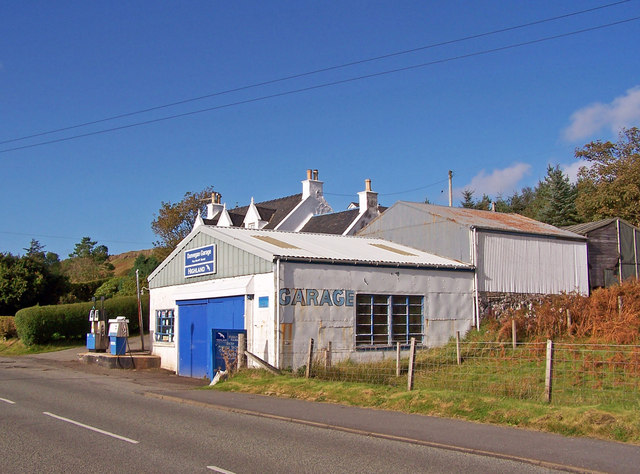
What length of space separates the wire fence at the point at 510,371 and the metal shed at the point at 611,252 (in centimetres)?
940

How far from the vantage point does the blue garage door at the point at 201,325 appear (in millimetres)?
21422

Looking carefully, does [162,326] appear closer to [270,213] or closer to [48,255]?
[270,213]

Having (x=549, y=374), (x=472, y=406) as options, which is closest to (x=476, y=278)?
(x=549, y=374)

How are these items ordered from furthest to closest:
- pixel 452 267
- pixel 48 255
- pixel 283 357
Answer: pixel 48 255, pixel 452 267, pixel 283 357

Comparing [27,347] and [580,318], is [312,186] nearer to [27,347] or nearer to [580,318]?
[27,347]

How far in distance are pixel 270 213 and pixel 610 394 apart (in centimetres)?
3694

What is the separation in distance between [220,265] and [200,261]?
1.57m

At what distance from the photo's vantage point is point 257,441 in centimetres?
1009

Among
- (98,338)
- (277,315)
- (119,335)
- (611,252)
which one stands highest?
(611,252)

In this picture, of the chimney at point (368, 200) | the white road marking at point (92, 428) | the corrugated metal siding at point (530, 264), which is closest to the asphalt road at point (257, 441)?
the white road marking at point (92, 428)

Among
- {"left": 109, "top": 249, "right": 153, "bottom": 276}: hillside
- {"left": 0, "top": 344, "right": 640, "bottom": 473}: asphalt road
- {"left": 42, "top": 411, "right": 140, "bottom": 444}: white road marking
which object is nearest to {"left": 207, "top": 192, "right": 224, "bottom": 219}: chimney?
{"left": 0, "top": 344, "right": 640, "bottom": 473}: asphalt road

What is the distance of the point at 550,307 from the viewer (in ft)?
78.3

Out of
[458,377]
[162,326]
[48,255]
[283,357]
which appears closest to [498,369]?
[458,377]

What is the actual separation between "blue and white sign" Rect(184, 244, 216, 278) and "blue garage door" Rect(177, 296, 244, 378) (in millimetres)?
1058
